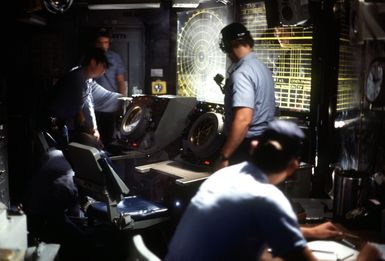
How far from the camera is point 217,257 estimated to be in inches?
87.6

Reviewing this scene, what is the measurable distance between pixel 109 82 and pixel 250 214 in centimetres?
585

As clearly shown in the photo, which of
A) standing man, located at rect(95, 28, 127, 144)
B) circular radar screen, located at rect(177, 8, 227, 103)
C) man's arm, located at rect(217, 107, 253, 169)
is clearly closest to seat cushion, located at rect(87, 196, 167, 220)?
man's arm, located at rect(217, 107, 253, 169)

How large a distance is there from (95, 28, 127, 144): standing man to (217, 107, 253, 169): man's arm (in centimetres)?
353

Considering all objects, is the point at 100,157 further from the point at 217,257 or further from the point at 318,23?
the point at 318,23

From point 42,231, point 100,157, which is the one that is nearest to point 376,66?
point 100,157

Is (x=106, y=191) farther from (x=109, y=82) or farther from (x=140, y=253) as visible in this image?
Answer: (x=109, y=82)

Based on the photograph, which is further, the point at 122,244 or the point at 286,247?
the point at 122,244

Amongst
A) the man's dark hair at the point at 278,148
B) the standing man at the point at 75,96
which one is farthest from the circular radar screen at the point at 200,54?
the man's dark hair at the point at 278,148

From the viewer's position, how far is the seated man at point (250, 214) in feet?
7.01

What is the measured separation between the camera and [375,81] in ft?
14.1

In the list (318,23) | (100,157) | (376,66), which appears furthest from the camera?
(318,23)

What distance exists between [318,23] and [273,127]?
2.59 meters

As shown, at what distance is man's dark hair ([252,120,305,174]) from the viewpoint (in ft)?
7.68

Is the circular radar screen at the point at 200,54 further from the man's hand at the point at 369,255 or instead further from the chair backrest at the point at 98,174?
the man's hand at the point at 369,255
